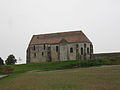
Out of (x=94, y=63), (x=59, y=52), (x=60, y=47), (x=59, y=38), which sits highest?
(x=59, y=38)

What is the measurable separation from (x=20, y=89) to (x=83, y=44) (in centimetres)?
5221

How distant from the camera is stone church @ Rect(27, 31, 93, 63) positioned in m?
69.9

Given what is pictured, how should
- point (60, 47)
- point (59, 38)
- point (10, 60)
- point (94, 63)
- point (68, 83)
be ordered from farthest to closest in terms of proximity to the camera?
point (10, 60) < point (59, 38) < point (60, 47) < point (94, 63) < point (68, 83)

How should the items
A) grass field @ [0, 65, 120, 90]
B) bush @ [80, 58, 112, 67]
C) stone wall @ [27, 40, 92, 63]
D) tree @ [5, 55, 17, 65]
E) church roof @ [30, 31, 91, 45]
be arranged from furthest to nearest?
1. tree @ [5, 55, 17, 65]
2. church roof @ [30, 31, 91, 45]
3. stone wall @ [27, 40, 92, 63]
4. bush @ [80, 58, 112, 67]
5. grass field @ [0, 65, 120, 90]

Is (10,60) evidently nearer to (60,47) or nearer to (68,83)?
(60,47)

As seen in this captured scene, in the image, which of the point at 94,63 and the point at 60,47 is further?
the point at 60,47

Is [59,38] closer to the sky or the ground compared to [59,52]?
closer to the sky

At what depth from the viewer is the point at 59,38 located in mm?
74625

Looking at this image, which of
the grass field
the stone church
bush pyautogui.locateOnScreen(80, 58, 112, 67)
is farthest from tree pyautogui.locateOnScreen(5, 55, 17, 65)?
the grass field

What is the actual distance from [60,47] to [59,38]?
330 cm

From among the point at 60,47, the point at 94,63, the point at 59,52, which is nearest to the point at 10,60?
the point at 59,52

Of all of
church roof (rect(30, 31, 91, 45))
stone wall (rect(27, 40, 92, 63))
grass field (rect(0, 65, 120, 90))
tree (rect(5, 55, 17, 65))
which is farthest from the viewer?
tree (rect(5, 55, 17, 65))

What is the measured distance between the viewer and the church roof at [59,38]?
70875mm

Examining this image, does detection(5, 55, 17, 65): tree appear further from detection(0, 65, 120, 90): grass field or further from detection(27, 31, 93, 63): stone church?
detection(0, 65, 120, 90): grass field
